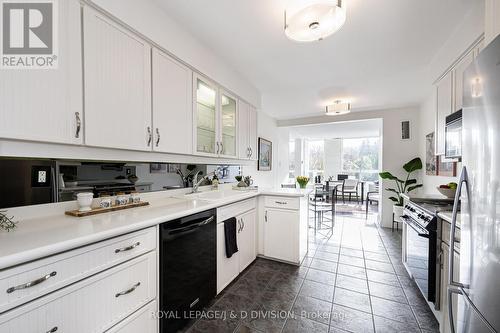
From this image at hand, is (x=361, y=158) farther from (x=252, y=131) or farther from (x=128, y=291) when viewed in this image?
(x=128, y=291)

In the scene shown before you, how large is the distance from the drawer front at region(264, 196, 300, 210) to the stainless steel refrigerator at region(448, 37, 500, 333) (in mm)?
1682

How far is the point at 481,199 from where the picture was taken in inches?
30.6

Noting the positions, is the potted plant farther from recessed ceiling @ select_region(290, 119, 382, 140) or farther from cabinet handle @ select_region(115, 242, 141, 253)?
cabinet handle @ select_region(115, 242, 141, 253)

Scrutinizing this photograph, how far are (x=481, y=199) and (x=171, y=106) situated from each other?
2022mm

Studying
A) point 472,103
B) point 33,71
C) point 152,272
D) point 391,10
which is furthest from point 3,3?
→ point 391,10

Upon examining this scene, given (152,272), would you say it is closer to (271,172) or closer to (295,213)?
(295,213)

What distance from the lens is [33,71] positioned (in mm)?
1045

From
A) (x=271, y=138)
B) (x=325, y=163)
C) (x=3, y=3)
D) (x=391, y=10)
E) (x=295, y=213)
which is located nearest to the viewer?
(x=3, y=3)

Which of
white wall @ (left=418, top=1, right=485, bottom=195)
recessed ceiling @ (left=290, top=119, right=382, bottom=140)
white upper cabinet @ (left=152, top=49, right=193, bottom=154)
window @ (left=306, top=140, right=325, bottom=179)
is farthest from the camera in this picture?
window @ (left=306, top=140, right=325, bottom=179)

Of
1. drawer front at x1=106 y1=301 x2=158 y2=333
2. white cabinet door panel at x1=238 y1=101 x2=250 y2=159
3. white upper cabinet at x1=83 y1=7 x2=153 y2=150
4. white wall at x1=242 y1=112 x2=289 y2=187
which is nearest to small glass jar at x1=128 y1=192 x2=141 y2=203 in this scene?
white upper cabinet at x1=83 y1=7 x2=153 y2=150

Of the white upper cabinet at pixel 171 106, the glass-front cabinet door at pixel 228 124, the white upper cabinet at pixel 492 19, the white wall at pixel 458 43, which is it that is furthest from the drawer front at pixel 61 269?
the white wall at pixel 458 43

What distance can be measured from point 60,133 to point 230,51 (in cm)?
178

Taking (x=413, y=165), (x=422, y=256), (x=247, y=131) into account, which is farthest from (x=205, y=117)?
(x=413, y=165)

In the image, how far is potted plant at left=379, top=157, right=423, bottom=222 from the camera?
3.86 meters
